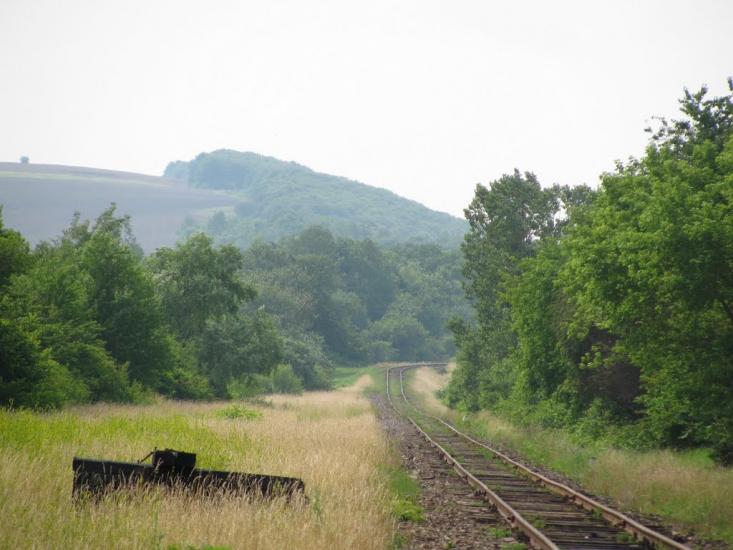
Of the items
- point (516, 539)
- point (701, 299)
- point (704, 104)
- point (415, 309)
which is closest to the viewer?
point (516, 539)

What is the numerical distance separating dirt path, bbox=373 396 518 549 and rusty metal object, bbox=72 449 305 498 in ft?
7.03

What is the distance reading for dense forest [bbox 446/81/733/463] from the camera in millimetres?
17047

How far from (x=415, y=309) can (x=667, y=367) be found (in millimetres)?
116872

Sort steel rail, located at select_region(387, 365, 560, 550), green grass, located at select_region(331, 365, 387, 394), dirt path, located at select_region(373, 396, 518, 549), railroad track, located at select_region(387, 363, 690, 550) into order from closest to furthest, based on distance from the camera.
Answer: steel rail, located at select_region(387, 365, 560, 550) → railroad track, located at select_region(387, 363, 690, 550) → dirt path, located at select_region(373, 396, 518, 549) → green grass, located at select_region(331, 365, 387, 394)

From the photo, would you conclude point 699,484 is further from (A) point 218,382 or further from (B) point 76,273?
(A) point 218,382

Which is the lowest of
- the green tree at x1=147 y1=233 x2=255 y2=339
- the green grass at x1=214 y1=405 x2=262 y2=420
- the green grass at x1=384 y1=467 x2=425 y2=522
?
the green grass at x1=214 y1=405 x2=262 y2=420

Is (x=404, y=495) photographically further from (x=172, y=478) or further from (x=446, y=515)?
(x=172, y=478)

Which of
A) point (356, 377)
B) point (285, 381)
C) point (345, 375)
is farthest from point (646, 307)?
point (345, 375)

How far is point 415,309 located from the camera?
13538cm

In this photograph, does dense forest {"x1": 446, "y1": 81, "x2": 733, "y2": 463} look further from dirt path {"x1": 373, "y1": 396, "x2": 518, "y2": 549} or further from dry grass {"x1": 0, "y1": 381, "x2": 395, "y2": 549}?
dry grass {"x1": 0, "y1": 381, "x2": 395, "y2": 549}

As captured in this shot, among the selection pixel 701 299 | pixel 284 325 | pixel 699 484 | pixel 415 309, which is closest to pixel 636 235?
pixel 701 299

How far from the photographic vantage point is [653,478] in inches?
643

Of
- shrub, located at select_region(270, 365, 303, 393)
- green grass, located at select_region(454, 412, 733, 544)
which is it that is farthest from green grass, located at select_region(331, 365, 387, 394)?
green grass, located at select_region(454, 412, 733, 544)

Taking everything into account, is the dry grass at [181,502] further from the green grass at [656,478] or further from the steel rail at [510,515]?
the green grass at [656,478]
